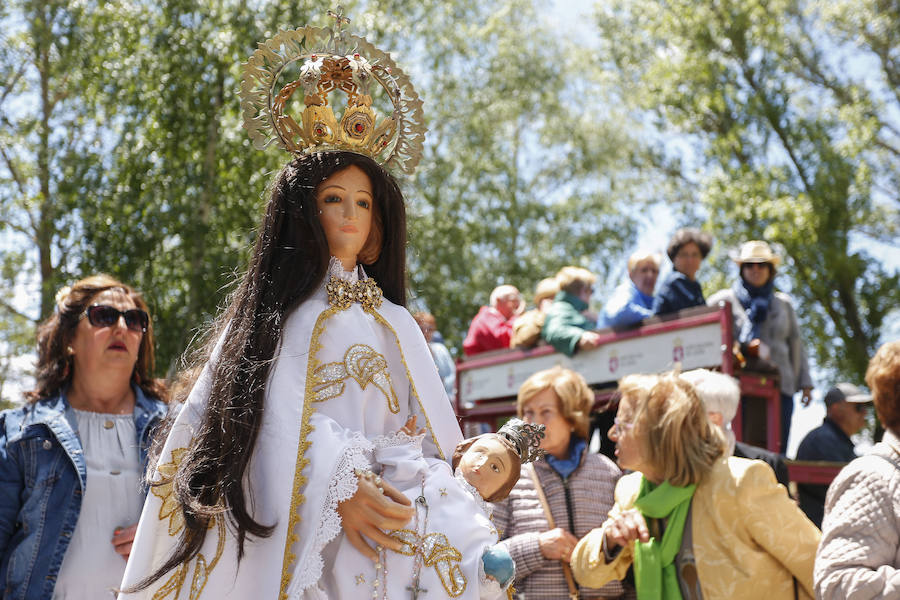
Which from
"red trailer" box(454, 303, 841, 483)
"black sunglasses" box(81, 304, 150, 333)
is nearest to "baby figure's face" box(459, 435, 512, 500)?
"black sunglasses" box(81, 304, 150, 333)

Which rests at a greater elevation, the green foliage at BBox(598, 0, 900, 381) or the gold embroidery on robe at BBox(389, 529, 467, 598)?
the green foliage at BBox(598, 0, 900, 381)

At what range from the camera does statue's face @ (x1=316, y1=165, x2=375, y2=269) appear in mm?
3463

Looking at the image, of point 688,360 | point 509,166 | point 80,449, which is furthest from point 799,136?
point 80,449

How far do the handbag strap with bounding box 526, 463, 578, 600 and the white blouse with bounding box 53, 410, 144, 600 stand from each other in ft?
6.01

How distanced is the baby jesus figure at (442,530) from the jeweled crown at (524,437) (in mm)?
18

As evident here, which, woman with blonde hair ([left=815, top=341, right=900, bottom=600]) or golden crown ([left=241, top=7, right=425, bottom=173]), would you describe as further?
golden crown ([left=241, top=7, right=425, bottom=173])

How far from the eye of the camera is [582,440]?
516 cm

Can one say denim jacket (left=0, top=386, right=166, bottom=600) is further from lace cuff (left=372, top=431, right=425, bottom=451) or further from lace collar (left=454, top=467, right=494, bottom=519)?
lace collar (left=454, top=467, right=494, bottom=519)

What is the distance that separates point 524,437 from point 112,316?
208 cm

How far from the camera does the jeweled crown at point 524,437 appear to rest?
11.0 ft

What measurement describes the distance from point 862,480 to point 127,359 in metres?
2.99

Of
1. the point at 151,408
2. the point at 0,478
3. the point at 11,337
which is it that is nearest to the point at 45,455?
the point at 0,478

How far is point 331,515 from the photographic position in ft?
9.71

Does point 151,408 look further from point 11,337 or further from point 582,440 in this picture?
point 11,337
